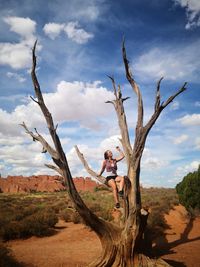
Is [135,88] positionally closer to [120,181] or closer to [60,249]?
[120,181]

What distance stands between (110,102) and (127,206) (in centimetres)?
326

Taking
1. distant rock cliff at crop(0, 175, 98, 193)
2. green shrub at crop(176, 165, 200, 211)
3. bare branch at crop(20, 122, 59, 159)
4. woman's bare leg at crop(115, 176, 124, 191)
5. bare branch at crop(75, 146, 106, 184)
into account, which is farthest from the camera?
distant rock cliff at crop(0, 175, 98, 193)

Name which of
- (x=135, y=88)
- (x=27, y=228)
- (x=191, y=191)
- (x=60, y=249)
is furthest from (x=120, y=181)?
(x=191, y=191)

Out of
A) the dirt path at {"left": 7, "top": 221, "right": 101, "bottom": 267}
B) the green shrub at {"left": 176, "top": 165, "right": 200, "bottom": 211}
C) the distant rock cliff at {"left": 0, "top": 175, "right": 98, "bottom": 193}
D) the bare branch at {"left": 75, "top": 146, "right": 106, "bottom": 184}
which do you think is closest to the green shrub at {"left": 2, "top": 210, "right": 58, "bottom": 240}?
the dirt path at {"left": 7, "top": 221, "right": 101, "bottom": 267}

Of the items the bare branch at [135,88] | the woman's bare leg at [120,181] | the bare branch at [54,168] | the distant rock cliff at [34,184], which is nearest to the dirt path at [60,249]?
the woman's bare leg at [120,181]

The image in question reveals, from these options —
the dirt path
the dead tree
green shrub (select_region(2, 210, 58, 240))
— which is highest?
the dead tree

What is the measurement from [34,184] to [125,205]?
93.7 meters

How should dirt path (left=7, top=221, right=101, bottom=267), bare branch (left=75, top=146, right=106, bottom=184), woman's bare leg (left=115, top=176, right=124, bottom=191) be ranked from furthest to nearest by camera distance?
dirt path (left=7, top=221, right=101, bottom=267) → bare branch (left=75, top=146, right=106, bottom=184) → woman's bare leg (left=115, top=176, right=124, bottom=191)

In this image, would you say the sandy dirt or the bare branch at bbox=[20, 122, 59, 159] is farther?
the sandy dirt

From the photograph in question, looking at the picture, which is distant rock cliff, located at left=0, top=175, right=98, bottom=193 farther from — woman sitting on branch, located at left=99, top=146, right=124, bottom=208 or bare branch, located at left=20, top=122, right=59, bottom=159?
bare branch, located at left=20, top=122, right=59, bottom=159

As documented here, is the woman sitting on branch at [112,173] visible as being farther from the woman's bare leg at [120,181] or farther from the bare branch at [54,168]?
the bare branch at [54,168]

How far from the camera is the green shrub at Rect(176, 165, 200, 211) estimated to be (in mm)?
15555

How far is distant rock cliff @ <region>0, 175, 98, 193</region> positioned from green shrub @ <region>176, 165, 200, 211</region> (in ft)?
238

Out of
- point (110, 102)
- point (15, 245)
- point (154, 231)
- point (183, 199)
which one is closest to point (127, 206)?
point (110, 102)
